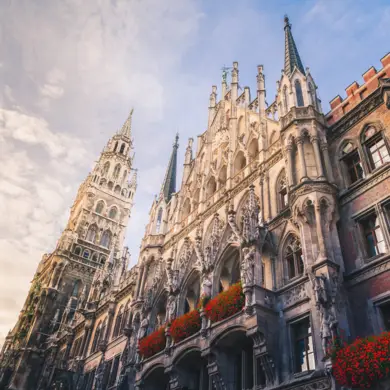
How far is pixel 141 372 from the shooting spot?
22.3 metres

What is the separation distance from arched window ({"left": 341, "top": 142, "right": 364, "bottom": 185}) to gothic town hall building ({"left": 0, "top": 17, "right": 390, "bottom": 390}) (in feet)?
0.21

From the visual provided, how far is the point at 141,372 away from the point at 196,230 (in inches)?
353

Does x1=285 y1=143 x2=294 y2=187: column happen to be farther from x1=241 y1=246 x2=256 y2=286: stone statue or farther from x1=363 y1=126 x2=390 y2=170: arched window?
x1=241 y1=246 x2=256 y2=286: stone statue

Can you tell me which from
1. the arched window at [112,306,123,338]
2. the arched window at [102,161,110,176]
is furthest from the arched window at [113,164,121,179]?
the arched window at [112,306,123,338]

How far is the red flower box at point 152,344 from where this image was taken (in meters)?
21.9

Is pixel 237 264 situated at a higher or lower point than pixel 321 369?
higher

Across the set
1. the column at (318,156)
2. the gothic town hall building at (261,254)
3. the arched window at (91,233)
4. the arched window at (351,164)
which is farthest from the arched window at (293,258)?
the arched window at (91,233)

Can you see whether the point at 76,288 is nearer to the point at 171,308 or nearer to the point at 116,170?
the point at 116,170

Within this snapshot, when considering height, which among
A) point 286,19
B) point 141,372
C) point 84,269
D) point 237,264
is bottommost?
point 141,372

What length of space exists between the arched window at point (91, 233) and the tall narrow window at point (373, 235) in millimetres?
47935

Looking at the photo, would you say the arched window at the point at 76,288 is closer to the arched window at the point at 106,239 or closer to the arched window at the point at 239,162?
the arched window at the point at 106,239

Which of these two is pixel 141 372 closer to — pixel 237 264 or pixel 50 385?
pixel 237 264

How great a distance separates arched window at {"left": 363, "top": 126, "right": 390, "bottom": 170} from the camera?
17.1 m

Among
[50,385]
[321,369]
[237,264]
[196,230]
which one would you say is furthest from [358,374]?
[50,385]
